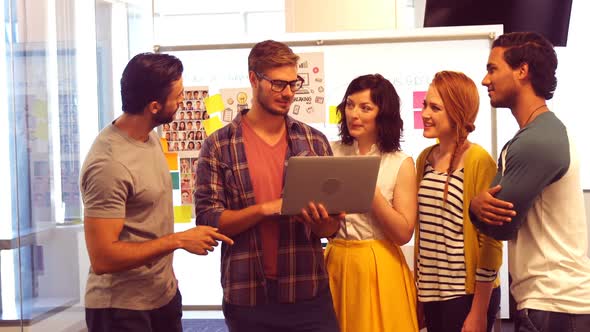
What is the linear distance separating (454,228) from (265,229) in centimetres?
61

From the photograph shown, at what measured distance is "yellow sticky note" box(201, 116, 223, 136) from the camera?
3.68 metres

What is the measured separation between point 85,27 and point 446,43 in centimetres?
190

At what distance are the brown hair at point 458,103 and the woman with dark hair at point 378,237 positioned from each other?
0.52 ft

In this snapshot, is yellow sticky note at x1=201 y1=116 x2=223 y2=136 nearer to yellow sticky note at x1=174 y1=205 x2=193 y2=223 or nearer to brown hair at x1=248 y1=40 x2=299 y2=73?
yellow sticky note at x1=174 y1=205 x2=193 y2=223

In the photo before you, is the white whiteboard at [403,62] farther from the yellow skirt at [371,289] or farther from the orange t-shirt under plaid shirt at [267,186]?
the orange t-shirt under plaid shirt at [267,186]

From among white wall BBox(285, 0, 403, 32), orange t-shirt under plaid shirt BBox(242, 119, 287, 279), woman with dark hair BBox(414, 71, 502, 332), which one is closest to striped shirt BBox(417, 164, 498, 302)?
woman with dark hair BBox(414, 71, 502, 332)

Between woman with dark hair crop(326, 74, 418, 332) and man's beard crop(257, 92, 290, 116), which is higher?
man's beard crop(257, 92, 290, 116)

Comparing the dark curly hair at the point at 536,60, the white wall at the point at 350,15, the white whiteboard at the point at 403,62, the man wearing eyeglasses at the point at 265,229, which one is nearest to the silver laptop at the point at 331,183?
the man wearing eyeglasses at the point at 265,229

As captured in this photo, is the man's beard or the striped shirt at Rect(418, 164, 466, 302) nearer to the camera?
the man's beard

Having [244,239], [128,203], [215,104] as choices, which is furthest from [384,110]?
[215,104]

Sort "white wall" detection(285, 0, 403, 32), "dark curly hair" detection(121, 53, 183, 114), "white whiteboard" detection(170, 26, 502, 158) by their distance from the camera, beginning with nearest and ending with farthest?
"dark curly hair" detection(121, 53, 183, 114), "white whiteboard" detection(170, 26, 502, 158), "white wall" detection(285, 0, 403, 32)

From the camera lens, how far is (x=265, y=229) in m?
2.13

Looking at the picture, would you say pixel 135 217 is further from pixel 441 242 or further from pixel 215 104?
pixel 215 104

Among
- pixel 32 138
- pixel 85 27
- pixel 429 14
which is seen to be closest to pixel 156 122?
pixel 32 138
